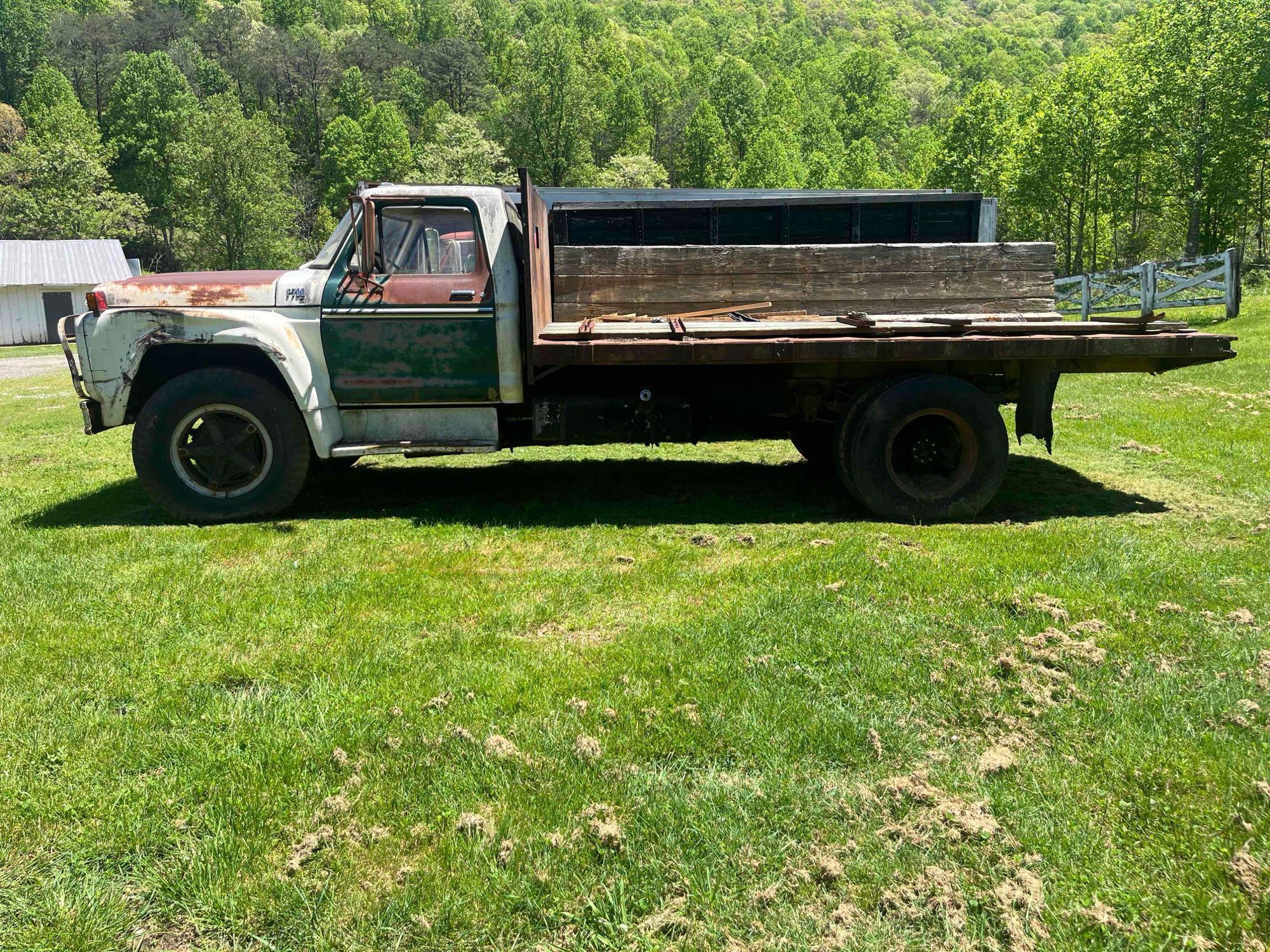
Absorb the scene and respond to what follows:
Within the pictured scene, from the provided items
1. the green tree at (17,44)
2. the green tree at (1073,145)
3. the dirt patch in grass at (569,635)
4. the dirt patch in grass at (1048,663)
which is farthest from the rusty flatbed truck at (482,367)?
the green tree at (17,44)

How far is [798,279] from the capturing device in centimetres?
704

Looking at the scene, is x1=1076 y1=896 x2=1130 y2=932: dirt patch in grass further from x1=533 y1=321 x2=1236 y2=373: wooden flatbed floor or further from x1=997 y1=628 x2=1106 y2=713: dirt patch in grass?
x1=533 y1=321 x2=1236 y2=373: wooden flatbed floor

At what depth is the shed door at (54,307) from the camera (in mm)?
40438

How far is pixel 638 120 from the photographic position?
87250 mm

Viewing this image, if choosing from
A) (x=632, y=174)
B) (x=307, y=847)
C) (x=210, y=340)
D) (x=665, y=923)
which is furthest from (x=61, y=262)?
(x=665, y=923)

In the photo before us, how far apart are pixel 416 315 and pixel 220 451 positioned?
169cm

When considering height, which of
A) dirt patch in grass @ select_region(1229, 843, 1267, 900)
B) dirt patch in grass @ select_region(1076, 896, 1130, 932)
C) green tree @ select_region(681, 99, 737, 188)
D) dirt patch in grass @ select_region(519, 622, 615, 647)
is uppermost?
green tree @ select_region(681, 99, 737, 188)

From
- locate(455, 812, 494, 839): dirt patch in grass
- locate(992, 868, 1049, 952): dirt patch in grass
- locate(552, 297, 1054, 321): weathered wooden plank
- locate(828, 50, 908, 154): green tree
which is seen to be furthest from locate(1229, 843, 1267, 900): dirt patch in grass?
locate(828, 50, 908, 154): green tree

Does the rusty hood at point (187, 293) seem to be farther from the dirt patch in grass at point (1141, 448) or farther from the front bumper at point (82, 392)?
the dirt patch in grass at point (1141, 448)

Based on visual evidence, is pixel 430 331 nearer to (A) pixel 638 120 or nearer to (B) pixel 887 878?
(B) pixel 887 878

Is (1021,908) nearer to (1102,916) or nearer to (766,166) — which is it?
(1102,916)

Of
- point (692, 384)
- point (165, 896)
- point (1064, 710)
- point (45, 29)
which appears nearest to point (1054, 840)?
point (1064, 710)

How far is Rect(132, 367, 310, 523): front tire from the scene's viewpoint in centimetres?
609

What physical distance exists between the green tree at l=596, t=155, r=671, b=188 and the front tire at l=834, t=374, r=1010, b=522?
59.0m
